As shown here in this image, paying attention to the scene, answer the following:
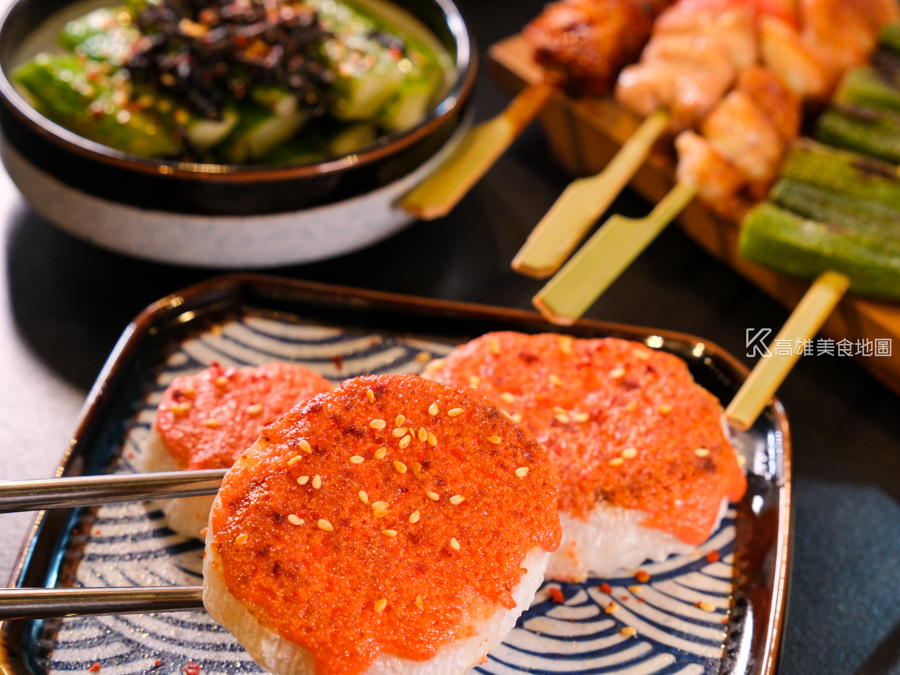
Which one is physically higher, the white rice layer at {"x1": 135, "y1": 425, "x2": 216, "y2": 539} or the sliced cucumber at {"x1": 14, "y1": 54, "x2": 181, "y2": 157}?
the sliced cucumber at {"x1": 14, "y1": 54, "x2": 181, "y2": 157}

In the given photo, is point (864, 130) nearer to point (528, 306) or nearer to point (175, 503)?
point (528, 306)

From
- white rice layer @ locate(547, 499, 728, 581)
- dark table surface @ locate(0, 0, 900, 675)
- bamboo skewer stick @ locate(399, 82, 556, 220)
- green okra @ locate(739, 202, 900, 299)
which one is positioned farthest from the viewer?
bamboo skewer stick @ locate(399, 82, 556, 220)

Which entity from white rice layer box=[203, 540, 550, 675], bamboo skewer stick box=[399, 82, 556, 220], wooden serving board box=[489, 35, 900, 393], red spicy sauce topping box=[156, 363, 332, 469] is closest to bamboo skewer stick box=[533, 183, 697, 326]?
wooden serving board box=[489, 35, 900, 393]

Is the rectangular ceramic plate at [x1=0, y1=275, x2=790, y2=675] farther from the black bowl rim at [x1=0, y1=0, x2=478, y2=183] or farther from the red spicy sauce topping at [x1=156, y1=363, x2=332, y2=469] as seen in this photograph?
the black bowl rim at [x1=0, y1=0, x2=478, y2=183]

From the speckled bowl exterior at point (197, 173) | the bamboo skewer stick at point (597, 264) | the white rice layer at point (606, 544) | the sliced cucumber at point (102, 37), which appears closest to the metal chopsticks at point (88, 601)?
the white rice layer at point (606, 544)

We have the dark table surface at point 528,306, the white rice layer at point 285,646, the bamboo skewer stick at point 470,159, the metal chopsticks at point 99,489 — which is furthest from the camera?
the bamboo skewer stick at point 470,159

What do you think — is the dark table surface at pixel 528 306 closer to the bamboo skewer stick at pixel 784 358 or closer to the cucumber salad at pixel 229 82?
the bamboo skewer stick at pixel 784 358

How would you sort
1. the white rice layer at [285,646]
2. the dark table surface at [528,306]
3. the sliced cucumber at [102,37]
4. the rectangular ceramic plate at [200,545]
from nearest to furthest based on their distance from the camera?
the white rice layer at [285,646] < the rectangular ceramic plate at [200,545] < the dark table surface at [528,306] < the sliced cucumber at [102,37]
